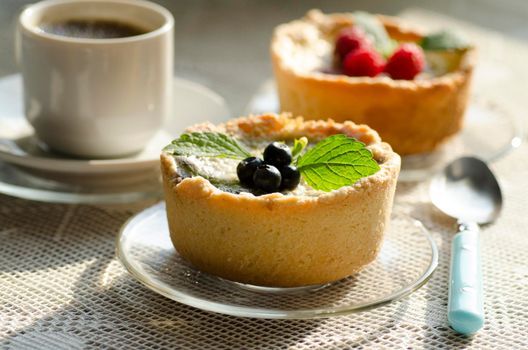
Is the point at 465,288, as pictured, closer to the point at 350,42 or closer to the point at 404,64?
the point at 404,64

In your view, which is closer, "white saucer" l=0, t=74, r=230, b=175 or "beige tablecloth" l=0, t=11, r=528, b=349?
"beige tablecloth" l=0, t=11, r=528, b=349

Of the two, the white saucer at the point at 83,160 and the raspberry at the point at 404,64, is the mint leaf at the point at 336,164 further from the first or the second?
the raspberry at the point at 404,64

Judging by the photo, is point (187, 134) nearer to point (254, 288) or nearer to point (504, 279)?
point (254, 288)

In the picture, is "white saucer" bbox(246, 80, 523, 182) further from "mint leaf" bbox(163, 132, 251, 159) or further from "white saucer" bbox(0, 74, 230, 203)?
"mint leaf" bbox(163, 132, 251, 159)

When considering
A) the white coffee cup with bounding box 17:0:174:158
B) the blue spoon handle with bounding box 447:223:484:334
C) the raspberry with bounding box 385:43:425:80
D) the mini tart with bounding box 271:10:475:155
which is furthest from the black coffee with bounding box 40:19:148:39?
the blue spoon handle with bounding box 447:223:484:334

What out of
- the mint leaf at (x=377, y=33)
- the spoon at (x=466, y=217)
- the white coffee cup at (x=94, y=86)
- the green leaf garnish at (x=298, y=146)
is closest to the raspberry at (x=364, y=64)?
the mint leaf at (x=377, y=33)

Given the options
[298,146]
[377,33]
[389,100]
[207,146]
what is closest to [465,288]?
[298,146]

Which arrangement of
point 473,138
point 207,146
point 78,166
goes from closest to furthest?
point 207,146 → point 78,166 → point 473,138
